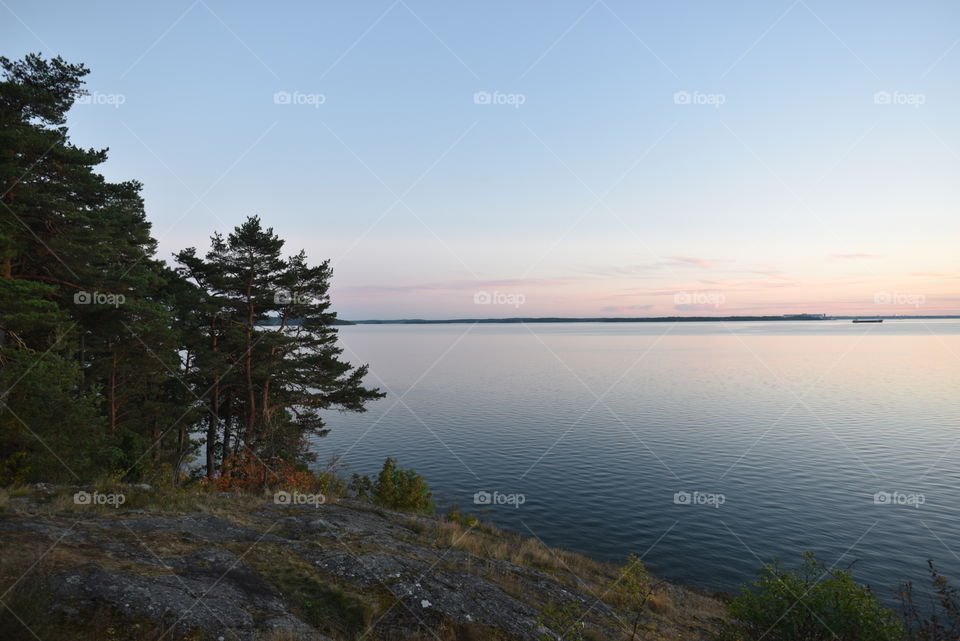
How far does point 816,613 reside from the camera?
32.5 ft

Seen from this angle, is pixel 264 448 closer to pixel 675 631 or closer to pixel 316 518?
pixel 316 518

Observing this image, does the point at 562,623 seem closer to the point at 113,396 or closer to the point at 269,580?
the point at 269,580

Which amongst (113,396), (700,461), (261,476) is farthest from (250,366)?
(700,461)

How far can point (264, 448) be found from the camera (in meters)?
30.1

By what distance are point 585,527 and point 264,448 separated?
67.5 ft

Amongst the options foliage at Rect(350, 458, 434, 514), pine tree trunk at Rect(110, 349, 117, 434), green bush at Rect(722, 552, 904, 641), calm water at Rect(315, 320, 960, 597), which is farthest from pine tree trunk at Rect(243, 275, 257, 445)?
green bush at Rect(722, 552, 904, 641)

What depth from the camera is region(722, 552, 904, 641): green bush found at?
A: 9656 mm

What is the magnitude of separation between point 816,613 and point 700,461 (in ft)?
97.4

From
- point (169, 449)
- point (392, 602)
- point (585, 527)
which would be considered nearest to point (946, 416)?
point (585, 527)

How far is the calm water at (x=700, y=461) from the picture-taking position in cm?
2483

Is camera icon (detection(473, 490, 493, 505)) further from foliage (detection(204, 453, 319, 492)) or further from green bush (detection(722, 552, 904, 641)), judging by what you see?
green bush (detection(722, 552, 904, 641))

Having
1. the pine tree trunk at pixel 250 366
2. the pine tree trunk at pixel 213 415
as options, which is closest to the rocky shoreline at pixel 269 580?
the pine tree trunk at pixel 250 366

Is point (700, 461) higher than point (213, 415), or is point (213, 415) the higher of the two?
point (700, 461)

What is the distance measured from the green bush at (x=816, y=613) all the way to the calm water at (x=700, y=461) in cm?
1268
